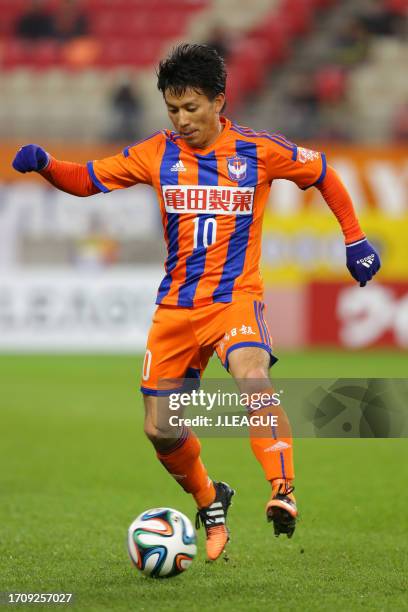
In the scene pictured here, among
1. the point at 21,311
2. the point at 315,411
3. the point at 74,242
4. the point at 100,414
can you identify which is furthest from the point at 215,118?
the point at 74,242

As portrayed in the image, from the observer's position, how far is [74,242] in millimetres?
19047

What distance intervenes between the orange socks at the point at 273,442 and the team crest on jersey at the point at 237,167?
101 cm

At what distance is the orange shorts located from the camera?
16.4 ft

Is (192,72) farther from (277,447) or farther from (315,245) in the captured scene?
(315,245)

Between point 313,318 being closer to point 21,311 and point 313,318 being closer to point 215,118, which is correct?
point 21,311

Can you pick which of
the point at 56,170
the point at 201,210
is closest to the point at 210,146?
the point at 201,210

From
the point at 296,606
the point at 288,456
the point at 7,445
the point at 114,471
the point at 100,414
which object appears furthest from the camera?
the point at 100,414

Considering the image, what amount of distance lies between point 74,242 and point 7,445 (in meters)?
10.1

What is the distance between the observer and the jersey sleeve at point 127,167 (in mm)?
5242

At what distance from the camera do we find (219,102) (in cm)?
514

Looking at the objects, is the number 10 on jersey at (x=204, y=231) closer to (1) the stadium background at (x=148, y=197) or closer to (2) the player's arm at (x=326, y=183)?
(2) the player's arm at (x=326, y=183)

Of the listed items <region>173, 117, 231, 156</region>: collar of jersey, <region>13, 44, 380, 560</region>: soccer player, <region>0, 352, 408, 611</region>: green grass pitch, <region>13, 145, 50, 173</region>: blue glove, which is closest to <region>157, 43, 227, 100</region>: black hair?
<region>13, 44, 380, 560</region>: soccer player

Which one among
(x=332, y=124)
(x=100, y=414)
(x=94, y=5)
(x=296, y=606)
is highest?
(x=94, y=5)

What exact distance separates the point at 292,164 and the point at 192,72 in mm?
636
